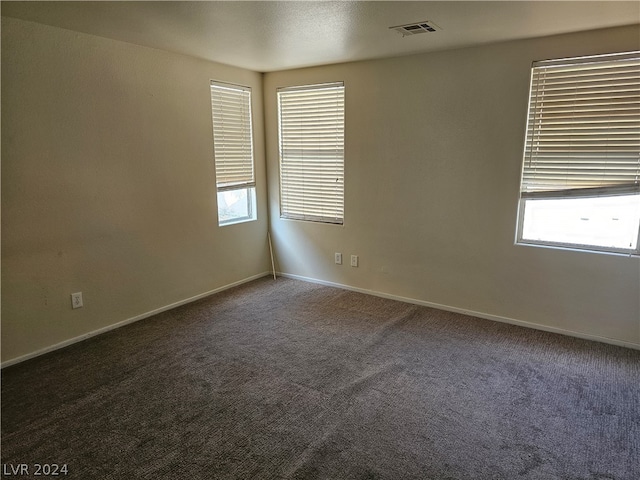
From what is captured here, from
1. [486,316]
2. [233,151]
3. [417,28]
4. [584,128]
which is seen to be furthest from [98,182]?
[584,128]

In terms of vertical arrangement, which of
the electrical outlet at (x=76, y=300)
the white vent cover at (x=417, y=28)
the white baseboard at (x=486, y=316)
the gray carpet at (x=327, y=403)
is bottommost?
the gray carpet at (x=327, y=403)

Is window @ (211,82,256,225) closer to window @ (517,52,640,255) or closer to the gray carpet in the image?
the gray carpet

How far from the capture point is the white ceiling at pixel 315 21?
2.46 metres

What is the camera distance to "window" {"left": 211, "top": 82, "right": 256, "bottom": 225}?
14.2 feet

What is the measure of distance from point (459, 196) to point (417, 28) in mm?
1499

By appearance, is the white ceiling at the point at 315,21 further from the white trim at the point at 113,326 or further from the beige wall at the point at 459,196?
the white trim at the point at 113,326

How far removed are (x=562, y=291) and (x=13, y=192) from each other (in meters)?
4.21

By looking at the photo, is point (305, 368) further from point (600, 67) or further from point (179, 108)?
point (600, 67)

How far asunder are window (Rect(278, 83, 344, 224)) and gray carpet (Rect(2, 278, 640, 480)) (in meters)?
1.52

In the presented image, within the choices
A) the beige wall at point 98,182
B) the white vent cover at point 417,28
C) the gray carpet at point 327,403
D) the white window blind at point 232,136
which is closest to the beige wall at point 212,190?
the beige wall at point 98,182

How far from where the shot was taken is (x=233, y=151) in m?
4.52

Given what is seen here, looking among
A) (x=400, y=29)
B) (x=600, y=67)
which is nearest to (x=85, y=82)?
(x=400, y=29)

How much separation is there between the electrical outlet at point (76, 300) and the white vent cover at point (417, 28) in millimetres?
3135

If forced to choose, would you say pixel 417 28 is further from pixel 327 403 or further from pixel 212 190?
pixel 327 403
